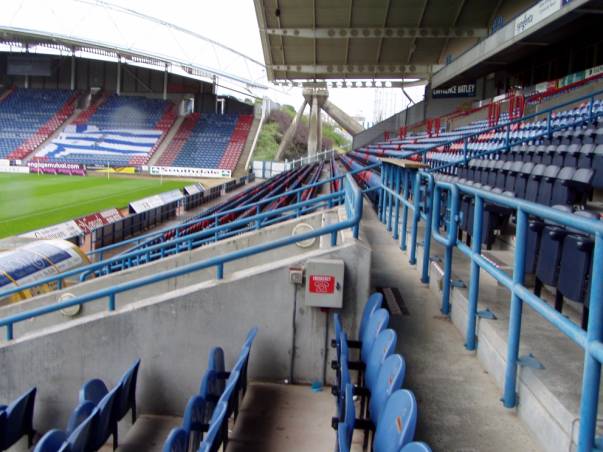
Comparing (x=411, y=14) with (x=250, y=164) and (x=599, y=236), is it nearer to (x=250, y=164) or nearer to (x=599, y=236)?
(x=250, y=164)

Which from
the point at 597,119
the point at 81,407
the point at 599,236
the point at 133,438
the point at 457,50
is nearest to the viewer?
the point at 599,236

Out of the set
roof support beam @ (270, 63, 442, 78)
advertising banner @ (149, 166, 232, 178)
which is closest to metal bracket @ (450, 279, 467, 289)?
roof support beam @ (270, 63, 442, 78)

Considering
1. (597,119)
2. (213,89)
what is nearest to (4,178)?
(213,89)

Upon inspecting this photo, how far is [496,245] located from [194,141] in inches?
1788

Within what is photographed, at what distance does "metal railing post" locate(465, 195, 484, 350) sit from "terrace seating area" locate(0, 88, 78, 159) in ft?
157

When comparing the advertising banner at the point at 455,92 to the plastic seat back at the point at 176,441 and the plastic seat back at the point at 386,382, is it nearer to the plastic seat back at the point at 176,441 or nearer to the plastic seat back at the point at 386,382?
the plastic seat back at the point at 386,382

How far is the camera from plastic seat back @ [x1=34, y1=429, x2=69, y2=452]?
3.32 metres

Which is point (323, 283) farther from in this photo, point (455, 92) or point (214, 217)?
point (455, 92)

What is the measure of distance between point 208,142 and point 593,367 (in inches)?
1919

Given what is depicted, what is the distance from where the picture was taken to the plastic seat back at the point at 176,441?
2.86m

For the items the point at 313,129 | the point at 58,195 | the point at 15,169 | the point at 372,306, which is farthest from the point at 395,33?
the point at 15,169

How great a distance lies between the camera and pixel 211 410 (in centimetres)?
392

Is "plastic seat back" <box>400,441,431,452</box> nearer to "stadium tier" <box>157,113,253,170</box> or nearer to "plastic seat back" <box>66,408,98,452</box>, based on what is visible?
"plastic seat back" <box>66,408,98,452</box>

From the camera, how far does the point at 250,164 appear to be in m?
46.3
